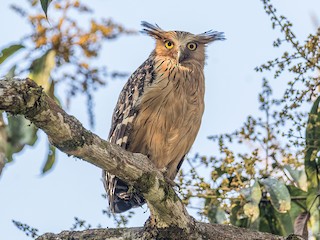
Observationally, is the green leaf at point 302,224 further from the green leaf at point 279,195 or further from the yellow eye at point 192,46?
the yellow eye at point 192,46

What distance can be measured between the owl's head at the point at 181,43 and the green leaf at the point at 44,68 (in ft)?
3.40

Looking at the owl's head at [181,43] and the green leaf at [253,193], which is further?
the owl's head at [181,43]

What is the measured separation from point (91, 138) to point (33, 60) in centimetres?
137

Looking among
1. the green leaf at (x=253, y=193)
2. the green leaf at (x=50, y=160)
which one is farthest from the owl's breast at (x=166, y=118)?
the green leaf at (x=253, y=193)

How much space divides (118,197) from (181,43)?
1.35 metres

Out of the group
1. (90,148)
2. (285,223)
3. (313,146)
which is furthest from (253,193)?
(90,148)

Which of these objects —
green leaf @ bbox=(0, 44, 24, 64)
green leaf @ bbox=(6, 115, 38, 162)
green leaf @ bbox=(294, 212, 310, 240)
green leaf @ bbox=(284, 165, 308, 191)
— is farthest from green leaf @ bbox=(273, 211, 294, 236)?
green leaf @ bbox=(0, 44, 24, 64)

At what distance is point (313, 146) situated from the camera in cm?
387

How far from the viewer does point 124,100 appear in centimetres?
467

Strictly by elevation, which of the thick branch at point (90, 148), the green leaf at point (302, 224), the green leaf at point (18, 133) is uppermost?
the green leaf at point (18, 133)

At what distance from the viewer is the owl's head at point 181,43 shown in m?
5.06

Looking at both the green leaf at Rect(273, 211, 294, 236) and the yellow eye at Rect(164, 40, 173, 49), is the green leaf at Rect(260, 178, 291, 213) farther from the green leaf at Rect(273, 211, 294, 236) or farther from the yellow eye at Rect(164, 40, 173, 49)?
the yellow eye at Rect(164, 40, 173, 49)

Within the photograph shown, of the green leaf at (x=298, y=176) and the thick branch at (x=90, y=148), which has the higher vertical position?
the green leaf at (x=298, y=176)

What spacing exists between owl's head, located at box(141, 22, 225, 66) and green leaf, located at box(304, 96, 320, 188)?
3.75ft
